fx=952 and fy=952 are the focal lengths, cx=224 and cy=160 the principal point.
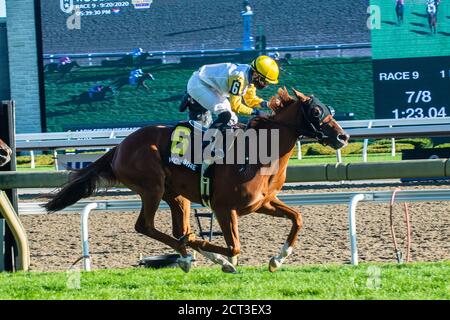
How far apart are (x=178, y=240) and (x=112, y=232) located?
9.94 ft

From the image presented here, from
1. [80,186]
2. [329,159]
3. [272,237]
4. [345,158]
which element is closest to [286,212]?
[80,186]

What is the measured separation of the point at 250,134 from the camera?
675cm

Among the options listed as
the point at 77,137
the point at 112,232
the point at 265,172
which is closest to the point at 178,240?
the point at 265,172

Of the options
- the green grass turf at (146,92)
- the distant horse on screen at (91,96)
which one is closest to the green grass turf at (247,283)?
the green grass turf at (146,92)

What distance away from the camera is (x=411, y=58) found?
18609mm

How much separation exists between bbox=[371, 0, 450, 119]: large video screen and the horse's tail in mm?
11863

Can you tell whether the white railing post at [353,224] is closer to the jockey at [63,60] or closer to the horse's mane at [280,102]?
the horse's mane at [280,102]

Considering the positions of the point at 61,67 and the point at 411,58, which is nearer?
the point at 411,58

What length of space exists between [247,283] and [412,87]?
13010mm

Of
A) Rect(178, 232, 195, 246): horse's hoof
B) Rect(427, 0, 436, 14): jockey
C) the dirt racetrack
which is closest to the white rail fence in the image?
Rect(427, 0, 436, 14): jockey

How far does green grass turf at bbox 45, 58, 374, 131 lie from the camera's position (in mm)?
19359

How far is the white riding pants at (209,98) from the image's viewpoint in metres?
6.96

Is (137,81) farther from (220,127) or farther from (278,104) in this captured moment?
(220,127)
